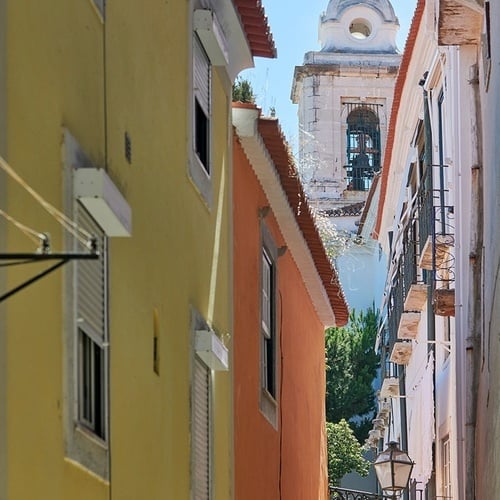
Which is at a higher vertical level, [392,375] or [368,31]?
[368,31]

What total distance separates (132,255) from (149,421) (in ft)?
3.29

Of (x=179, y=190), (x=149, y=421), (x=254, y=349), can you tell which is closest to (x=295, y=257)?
(x=254, y=349)

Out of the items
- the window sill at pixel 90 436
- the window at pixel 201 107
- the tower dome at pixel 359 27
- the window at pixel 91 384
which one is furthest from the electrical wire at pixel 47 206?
the tower dome at pixel 359 27

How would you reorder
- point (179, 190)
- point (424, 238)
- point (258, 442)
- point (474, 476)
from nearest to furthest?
point (179, 190), point (258, 442), point (474, 476), point (424, 238)

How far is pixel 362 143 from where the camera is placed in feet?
169

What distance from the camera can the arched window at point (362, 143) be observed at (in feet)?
169

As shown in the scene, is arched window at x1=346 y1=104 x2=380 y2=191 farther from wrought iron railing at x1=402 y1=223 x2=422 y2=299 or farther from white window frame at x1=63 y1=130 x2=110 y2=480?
white window frame at x1=63 y1=130 x2=110 y2=480

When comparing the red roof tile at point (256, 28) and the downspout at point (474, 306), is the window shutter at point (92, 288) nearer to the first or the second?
the red roof tile at point (256, 28)

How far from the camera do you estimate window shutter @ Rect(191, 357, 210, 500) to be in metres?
11.3

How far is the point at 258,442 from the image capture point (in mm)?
14891

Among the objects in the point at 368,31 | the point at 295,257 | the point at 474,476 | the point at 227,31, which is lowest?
the point at 474,476

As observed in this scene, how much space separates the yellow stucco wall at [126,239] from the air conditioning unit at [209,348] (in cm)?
24

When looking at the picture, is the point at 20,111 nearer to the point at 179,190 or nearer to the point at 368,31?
the point at 179,190

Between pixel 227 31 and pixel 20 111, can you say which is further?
pixel 227 31
